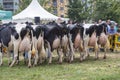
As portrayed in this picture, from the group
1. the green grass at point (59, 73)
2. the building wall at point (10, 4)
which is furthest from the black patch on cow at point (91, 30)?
the building wall at point (10, 4)

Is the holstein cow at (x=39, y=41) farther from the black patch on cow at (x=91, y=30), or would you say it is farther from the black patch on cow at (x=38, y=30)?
the black patch on cow at (x=91, y=30)

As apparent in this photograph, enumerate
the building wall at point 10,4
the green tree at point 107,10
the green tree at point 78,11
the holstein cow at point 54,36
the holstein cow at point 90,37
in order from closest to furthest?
1. the holstein cow at point 54,36
2. the holstein cow at point 90,37
3. the green tree at point 107,10
4. the green tree at point 78,11
5. the building wall at point 10,4

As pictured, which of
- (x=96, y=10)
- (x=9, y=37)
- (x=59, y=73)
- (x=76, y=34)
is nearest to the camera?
(x=59, y=73)

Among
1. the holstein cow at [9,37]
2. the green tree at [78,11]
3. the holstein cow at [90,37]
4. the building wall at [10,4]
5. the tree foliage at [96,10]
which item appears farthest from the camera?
the building wall at [10,4]

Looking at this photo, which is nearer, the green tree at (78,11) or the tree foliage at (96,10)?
the tree foliage at (96,10)

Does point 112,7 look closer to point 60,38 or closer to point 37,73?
point 60,38

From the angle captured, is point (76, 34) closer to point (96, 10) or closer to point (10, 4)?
point (96, 10)

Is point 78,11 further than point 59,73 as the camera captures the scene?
Yes

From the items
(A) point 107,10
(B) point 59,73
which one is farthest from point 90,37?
(A) point 107,10

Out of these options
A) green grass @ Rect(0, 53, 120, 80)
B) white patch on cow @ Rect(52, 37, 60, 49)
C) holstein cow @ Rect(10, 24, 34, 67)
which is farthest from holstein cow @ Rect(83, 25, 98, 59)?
holstein cow @ Rect(10, 24, 34, 67)

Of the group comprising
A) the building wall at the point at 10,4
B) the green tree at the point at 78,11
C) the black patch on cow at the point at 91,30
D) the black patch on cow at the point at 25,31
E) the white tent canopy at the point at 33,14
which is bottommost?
the building wall at the point at 10,4

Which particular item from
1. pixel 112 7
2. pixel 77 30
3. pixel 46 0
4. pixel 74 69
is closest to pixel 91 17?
pixel 112 7

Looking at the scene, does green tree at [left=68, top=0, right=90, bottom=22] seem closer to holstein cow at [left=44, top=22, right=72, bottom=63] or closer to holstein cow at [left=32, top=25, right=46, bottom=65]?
holstein cow at [left=44, top=22, right=72, bottom=63]

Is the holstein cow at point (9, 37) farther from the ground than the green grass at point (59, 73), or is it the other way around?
the holstein cow at point (9, 37)
